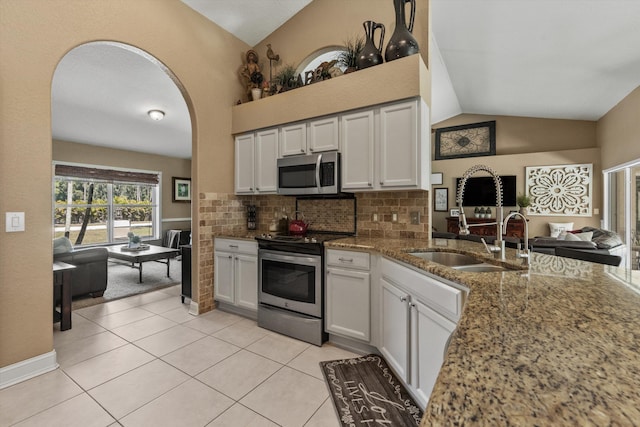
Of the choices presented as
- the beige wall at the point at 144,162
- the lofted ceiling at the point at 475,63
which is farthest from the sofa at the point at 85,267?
the beige wall at the point at 144,162

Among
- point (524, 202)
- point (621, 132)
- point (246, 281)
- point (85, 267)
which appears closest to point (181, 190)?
point (85, 267)

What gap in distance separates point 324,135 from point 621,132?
18.4 ft

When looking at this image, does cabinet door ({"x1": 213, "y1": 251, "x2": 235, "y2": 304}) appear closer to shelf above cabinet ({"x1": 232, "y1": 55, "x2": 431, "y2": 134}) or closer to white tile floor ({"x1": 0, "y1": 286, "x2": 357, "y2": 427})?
white tile floor ({"x1": 0, "y1": 286, "x2": 357, "y2": 427})

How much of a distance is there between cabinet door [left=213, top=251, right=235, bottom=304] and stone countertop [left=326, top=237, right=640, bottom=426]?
2737mm

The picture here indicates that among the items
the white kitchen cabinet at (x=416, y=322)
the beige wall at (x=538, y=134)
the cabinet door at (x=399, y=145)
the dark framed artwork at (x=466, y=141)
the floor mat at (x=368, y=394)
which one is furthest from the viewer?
the dark framed artwork at (x=466, y=141)

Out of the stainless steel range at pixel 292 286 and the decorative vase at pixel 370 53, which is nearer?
the stainless steel range at pixel 292 286

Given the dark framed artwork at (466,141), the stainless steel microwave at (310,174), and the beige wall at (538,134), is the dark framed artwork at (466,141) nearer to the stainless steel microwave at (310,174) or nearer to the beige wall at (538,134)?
the beige wall at (538,134)

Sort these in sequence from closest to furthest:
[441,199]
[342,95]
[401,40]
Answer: [401,40]
[342,95]
[441,199]

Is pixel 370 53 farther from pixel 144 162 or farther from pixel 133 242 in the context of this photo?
pixel 144 162

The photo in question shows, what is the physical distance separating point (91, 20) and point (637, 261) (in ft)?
25.3

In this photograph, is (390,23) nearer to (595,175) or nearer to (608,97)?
(608,97)

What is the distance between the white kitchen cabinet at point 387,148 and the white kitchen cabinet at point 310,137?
4.5 inches

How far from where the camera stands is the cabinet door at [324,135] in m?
2.82

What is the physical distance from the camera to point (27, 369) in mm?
1988
